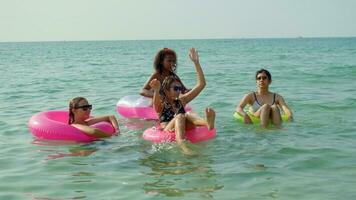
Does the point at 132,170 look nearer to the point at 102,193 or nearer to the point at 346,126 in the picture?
the point at 102,193

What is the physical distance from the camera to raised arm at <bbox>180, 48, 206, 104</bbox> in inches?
241

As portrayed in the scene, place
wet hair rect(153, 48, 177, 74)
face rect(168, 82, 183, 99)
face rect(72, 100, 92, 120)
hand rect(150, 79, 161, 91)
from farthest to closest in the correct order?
wet hair rect(153, 48, 177, 74), face rect(72, 100, 92, 120), face rect(168, 82, 183, 99), hand rect(150, 79, 161, 91)

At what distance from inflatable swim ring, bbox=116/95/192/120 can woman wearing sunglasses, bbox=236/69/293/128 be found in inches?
63.2

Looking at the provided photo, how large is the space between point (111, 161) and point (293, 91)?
338 inches

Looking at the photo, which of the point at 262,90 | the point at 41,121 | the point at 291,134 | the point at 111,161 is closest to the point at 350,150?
the point at 291,134

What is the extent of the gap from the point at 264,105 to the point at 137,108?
7.66 ft

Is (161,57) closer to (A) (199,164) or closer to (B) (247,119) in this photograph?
(B) (247,119)

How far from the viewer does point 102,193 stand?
459 cm

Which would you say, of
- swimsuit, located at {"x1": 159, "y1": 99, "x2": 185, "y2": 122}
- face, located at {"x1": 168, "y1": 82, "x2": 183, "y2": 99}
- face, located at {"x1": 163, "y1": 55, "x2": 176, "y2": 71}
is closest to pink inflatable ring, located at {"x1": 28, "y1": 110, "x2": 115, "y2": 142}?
swimsuit, located at {"x1": 159, "y1": 99, "x2": 185, "y2": 122}

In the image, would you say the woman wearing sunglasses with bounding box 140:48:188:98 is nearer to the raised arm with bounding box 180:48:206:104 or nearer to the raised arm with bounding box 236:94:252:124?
the raised arm with bounding box 180:48:206:104

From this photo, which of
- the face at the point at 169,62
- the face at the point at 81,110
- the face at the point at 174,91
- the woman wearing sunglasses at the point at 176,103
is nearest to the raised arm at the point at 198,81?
the woman wearing sunglasses at the point at 176,103

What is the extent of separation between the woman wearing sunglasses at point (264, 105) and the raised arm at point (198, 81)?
142 cm

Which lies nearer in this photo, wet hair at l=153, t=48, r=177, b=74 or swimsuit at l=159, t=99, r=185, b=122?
swimsuit at l=159, t=99, r=185, b=122

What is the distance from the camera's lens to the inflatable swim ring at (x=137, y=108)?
8.70m
